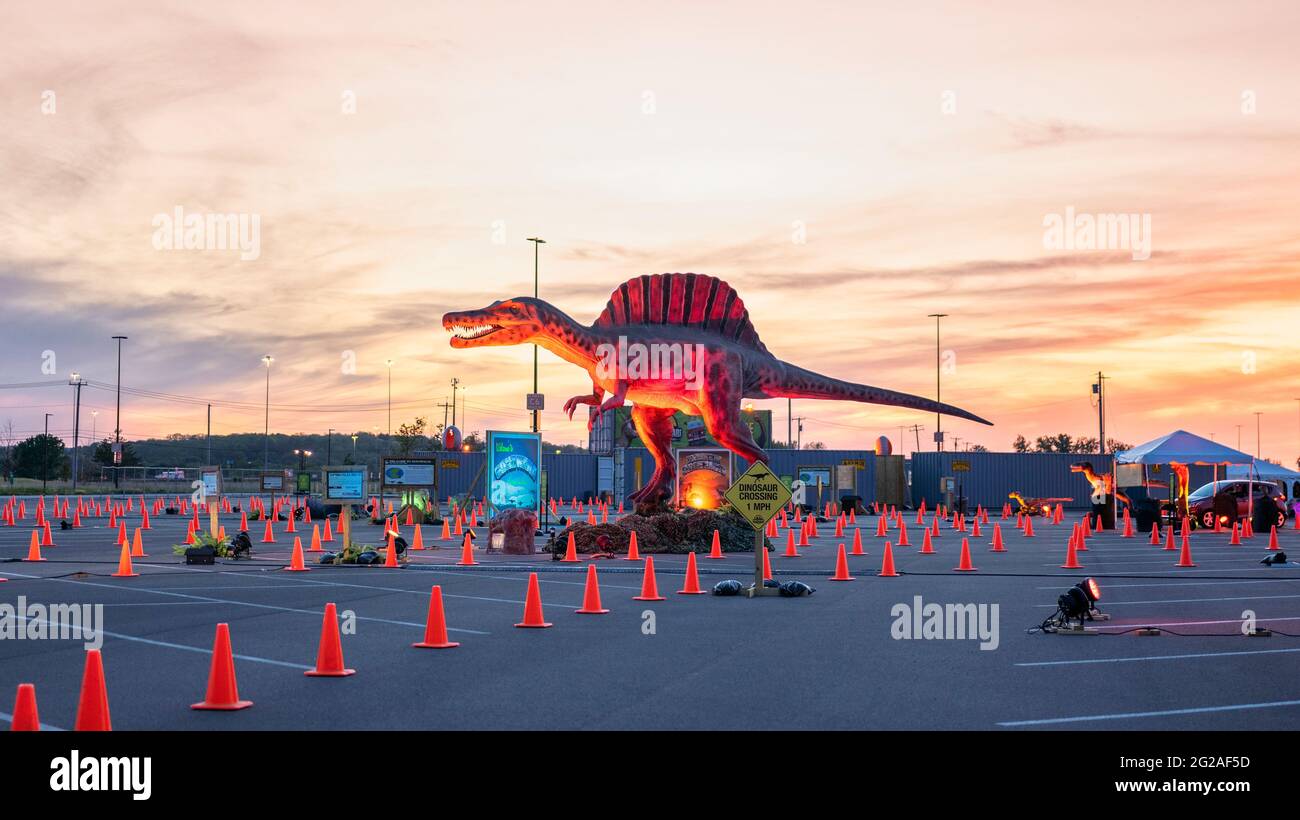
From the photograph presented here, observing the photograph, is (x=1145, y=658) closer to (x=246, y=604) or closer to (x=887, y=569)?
(x=887, y=569)

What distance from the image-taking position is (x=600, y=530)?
25.6 metres

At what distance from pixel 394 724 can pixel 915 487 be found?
191 ft

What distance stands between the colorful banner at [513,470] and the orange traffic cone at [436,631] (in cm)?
1575

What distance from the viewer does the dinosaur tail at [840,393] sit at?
3125 centimetres

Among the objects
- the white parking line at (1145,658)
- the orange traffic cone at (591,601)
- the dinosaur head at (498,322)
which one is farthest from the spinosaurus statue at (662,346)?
the white parking line at (1145,658)

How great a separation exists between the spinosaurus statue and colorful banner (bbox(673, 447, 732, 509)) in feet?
2.91

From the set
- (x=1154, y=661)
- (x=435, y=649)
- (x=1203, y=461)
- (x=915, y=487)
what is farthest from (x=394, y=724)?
(x=915, y=487)

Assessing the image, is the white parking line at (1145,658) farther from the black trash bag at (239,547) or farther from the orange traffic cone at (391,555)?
the black trash bag at (239,547)

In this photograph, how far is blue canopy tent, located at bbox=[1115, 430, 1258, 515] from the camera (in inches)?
1513

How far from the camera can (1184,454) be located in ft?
127

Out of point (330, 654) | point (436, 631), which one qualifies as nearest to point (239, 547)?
point (436, 631)

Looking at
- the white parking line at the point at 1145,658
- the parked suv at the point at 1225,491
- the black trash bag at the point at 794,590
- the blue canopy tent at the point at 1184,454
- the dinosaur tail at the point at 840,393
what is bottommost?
the white parking line at the point at 1145,658

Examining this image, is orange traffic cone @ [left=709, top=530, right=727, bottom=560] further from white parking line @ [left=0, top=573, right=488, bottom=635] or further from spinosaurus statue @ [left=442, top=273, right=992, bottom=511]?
white parking line @ [left=0, top=573, right=488, bottom=635]
